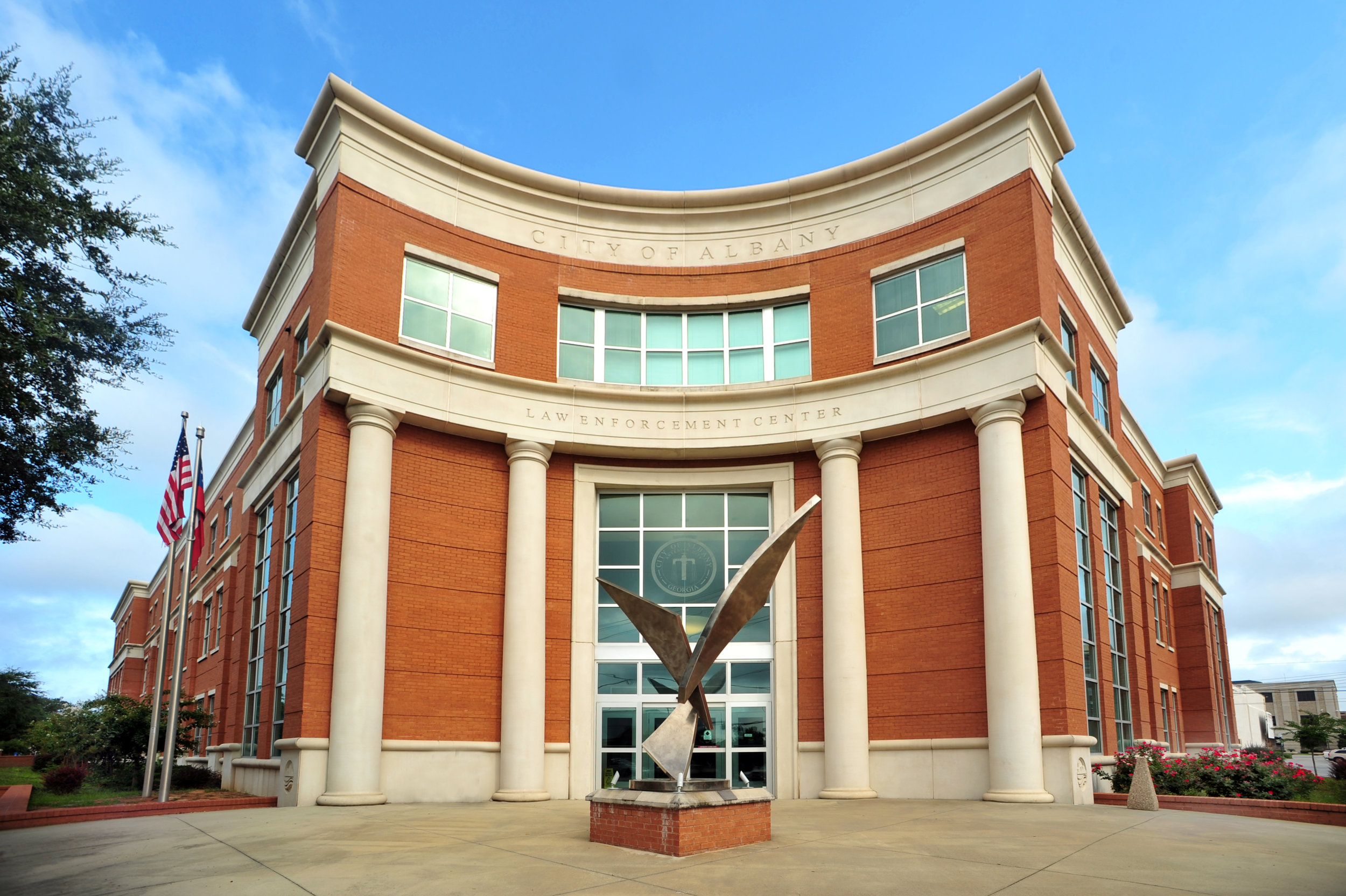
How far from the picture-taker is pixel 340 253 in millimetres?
19844

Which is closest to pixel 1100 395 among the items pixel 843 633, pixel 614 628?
pixel 843 633

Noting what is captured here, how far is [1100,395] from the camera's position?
26.4 m

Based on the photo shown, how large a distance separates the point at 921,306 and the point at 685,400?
5.57 metres

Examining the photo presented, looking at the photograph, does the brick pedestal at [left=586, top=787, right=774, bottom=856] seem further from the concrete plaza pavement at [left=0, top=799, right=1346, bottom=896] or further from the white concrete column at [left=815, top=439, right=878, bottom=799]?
the white concrete column at [left=815, top=439, right=878, bottom=799]

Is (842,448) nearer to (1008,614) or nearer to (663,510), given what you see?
(663,510)

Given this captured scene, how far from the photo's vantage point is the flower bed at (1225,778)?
1652 centimetres

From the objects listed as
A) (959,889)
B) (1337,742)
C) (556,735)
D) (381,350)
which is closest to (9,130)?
(381,350)

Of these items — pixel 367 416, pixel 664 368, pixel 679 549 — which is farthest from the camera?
pixel 664 368

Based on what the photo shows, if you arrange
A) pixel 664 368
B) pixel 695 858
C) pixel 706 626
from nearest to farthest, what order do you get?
pixel 695 858, pixel 706 626, pixel 664 368

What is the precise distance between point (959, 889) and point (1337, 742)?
62.2 meters

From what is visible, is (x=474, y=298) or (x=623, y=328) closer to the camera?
(x=474, y=298)

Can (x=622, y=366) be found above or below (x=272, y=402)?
below

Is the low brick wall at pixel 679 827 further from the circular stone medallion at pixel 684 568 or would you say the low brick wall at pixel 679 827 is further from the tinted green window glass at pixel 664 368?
the tinted green window glass at pixel 664 368

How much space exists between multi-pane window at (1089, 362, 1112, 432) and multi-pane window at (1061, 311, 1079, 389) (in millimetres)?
1466
